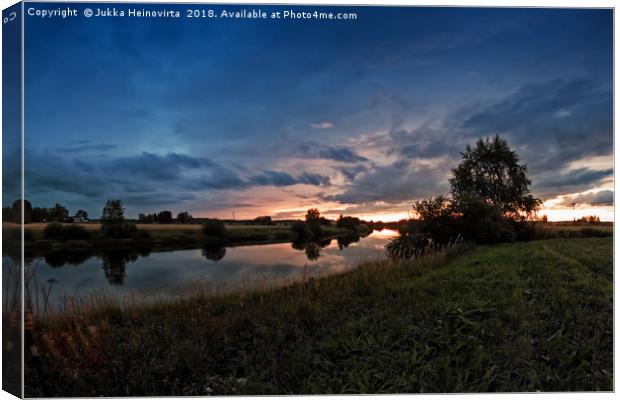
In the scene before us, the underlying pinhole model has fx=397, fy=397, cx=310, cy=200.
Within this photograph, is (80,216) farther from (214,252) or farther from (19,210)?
(214,252)

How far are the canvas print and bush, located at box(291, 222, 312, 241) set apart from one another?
0.14ft

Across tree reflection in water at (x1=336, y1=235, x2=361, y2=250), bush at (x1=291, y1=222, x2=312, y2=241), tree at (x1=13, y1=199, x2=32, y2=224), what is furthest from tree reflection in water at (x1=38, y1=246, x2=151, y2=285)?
tree reflection in water at (x1=336, y1=235, x2=361, y2=250)

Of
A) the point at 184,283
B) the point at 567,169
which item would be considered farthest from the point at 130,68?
the point at 567,169

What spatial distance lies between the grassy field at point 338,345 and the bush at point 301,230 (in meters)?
0.80

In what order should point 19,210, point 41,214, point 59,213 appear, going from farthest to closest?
1. point 59,213
2. point 41,214
3. point 19,210

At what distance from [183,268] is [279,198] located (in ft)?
4.80

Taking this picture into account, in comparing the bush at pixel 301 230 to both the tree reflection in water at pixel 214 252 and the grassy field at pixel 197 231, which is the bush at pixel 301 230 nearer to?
the grassy field at pixel 197 231

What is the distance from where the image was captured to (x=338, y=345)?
4109 mm

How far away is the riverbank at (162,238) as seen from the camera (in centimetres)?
421

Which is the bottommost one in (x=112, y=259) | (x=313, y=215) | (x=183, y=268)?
(x=183, y=268)

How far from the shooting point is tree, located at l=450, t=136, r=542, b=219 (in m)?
5.48

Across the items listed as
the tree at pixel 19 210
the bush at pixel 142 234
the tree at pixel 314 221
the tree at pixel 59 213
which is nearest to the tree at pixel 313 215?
the tree at pixel 314 221

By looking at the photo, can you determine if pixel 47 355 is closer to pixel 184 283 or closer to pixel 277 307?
pixel 184 283

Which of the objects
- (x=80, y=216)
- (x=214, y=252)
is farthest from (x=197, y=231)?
(x=80, y=216)
